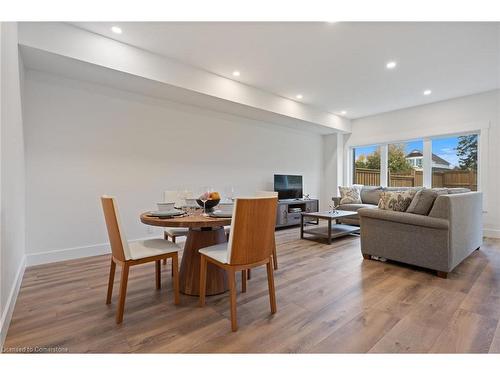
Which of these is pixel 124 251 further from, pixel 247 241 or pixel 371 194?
pixel 371 194

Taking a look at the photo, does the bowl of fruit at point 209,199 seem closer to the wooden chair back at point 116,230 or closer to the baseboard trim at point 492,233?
the wooden chair back at point 116,230

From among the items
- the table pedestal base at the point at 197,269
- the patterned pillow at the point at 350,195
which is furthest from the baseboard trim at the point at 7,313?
the patterned pillow at the point at 350,195

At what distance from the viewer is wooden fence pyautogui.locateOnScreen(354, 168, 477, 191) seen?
193 inches

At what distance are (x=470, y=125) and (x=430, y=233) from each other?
3.43 meters

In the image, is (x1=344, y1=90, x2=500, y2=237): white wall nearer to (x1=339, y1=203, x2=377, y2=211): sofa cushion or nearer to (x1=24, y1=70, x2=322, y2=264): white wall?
(x1=339, y1=203, x2=377, y2=211): sofa cushion

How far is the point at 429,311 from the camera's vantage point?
1.89 meters

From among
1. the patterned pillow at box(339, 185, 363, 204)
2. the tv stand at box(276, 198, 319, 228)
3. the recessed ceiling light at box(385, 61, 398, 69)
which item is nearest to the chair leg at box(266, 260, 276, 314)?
the tv stand at box(276, 198, 319, 228)

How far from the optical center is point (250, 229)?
1702 millimetres

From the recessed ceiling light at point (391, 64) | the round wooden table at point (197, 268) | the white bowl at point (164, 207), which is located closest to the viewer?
the round wooden table at point (197, 268)

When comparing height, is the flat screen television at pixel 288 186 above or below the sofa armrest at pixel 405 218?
above

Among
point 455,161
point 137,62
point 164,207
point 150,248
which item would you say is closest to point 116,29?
point 137,62

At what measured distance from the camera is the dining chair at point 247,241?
5.40ft

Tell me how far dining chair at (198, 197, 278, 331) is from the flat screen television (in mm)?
3515
